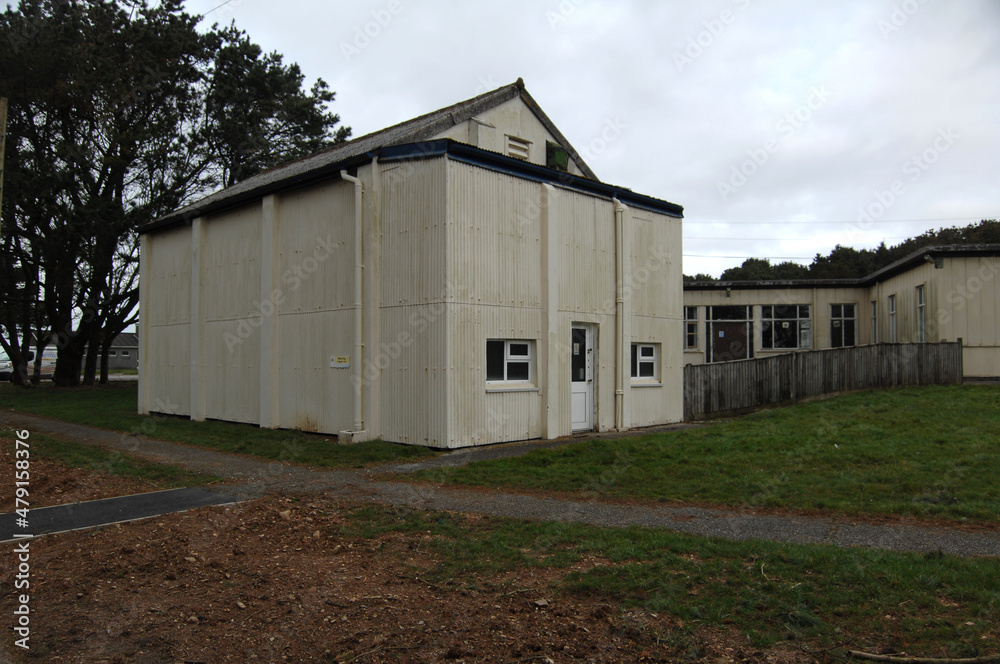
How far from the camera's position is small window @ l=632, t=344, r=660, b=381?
17641 mm

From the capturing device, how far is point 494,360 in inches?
551

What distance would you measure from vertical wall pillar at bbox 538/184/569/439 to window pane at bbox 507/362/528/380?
0.31 m

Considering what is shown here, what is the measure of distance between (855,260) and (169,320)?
186 feet

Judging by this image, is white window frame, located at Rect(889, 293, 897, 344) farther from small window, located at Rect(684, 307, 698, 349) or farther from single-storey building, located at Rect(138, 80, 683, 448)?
single-storey building, located at Rect(138, 80, 683, 448)

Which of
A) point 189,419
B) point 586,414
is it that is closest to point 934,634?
point 586,414

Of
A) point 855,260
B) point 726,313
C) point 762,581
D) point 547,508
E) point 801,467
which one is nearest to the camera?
point 762,581

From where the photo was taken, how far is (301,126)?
34.6 m

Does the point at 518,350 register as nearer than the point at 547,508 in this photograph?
No

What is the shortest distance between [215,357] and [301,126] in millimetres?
19167

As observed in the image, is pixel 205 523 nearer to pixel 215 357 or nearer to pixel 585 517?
pixel 585 517

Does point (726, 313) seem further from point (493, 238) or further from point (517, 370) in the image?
point (493, 238)

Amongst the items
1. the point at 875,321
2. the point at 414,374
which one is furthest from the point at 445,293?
the point at 875,321

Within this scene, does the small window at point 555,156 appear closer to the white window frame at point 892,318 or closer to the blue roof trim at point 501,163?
the blue roof trim at point 501,163

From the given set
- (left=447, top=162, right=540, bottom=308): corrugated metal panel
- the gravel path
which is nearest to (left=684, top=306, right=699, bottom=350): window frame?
(left=447, top=162, right=540, bottom=308): corrugated metal panel
